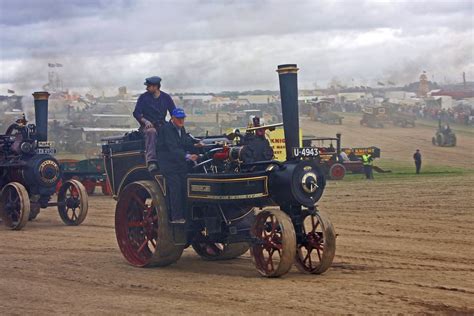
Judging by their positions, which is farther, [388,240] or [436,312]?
[388,240]

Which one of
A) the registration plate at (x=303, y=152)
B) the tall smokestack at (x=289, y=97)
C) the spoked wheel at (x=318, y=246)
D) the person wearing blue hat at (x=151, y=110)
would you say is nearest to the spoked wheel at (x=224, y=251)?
the spoked wheel at (x=318, y=246)

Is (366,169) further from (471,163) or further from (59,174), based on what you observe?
(59,174)

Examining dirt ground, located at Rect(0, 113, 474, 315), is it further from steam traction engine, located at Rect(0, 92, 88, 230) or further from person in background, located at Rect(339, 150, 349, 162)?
person in background, located at Rect(339, 150, 349, 162)

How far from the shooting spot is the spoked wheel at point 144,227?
9.11 metres

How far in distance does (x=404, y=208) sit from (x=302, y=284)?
848 cm

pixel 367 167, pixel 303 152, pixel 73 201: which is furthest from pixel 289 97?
pixel 367 167

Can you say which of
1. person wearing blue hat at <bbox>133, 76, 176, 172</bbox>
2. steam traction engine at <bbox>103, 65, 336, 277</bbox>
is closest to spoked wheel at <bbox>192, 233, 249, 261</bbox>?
steam traction engine at <bbox>103, 65, 336, 277</bbox>

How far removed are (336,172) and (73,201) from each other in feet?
40.8

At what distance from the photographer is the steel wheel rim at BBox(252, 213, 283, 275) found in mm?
8227

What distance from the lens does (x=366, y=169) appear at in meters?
25.7

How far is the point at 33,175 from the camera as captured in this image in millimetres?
14680

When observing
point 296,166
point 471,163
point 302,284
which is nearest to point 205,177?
point 296,166

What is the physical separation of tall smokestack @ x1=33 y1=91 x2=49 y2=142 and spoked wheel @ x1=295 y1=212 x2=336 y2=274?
7840 millimetres

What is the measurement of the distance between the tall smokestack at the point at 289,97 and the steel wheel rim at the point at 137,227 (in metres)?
2.09
